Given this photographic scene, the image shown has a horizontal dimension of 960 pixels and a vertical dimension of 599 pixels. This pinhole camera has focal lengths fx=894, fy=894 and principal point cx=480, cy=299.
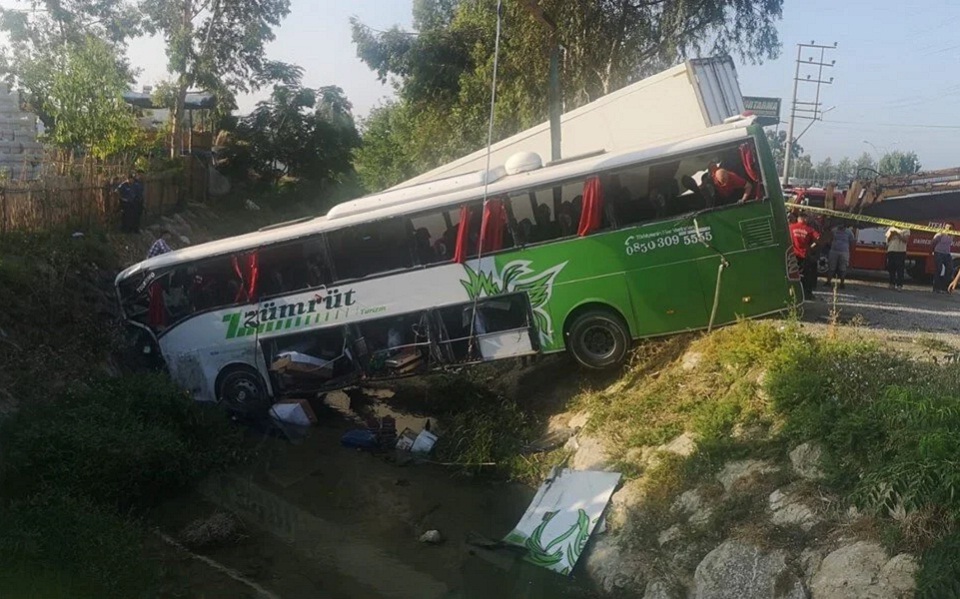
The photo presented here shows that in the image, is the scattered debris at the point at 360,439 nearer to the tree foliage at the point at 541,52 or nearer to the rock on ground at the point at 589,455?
the rock on ground at the point at 589,455

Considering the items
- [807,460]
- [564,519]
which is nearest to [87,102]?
[564,519]

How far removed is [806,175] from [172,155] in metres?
80.6

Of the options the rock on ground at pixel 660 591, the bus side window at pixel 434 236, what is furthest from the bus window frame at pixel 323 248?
the rock on ground at pixel 660 591

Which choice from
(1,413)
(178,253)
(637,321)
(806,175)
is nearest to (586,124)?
(637,321)

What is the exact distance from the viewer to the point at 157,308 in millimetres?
13430

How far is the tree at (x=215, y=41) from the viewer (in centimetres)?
2800

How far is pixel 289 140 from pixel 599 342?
21907 mm

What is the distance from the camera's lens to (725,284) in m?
11.2

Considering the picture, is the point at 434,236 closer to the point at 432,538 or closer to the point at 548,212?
the point at 548,212

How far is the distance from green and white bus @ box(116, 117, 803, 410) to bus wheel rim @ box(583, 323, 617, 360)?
0.02 m

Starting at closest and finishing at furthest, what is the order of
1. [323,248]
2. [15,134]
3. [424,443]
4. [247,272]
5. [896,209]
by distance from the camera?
[424,443]
[323,248]
[247,272]
[15,134]
[896,209]

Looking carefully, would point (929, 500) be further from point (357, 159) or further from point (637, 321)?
point (357, 159)

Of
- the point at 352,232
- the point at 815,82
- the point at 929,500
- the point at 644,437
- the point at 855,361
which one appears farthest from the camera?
the point at 815,82

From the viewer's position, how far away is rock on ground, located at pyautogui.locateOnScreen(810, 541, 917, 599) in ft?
20.2
